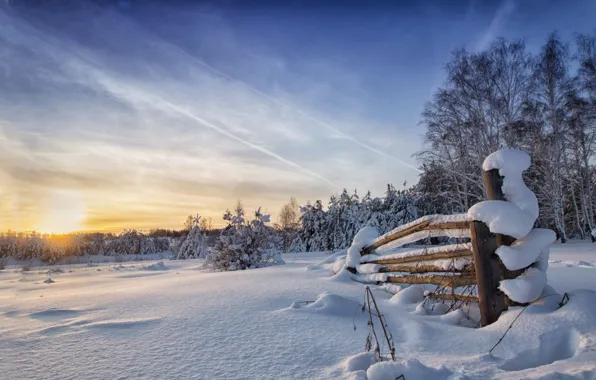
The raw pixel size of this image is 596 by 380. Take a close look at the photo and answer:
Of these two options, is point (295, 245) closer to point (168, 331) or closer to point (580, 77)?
point (580, 77)

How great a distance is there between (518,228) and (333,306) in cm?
175

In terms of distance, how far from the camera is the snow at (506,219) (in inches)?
109

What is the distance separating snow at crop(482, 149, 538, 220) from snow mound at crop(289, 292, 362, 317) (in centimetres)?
171

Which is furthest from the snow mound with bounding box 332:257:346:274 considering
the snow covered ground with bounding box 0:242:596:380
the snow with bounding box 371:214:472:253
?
the snow covered ground with bounding box 0:242:596:380

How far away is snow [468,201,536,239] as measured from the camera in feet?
9.05

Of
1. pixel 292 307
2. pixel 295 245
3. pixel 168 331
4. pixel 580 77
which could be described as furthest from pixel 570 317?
pixel 295 245

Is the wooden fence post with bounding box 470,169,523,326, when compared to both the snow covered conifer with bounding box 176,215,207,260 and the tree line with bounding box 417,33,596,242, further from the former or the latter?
the snow covered conifer with bounding box 176,215,207,260

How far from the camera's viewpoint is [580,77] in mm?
15586

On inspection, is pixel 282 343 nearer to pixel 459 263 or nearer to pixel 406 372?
pixel 406 372

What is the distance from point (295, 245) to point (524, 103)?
16.2m

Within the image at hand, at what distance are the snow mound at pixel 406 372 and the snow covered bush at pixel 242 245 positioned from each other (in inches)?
332

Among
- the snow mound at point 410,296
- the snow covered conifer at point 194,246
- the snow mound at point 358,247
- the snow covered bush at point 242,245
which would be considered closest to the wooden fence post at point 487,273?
the snow mound at point 410,296

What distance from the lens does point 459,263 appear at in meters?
3.41

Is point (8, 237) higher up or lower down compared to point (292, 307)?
higher up
